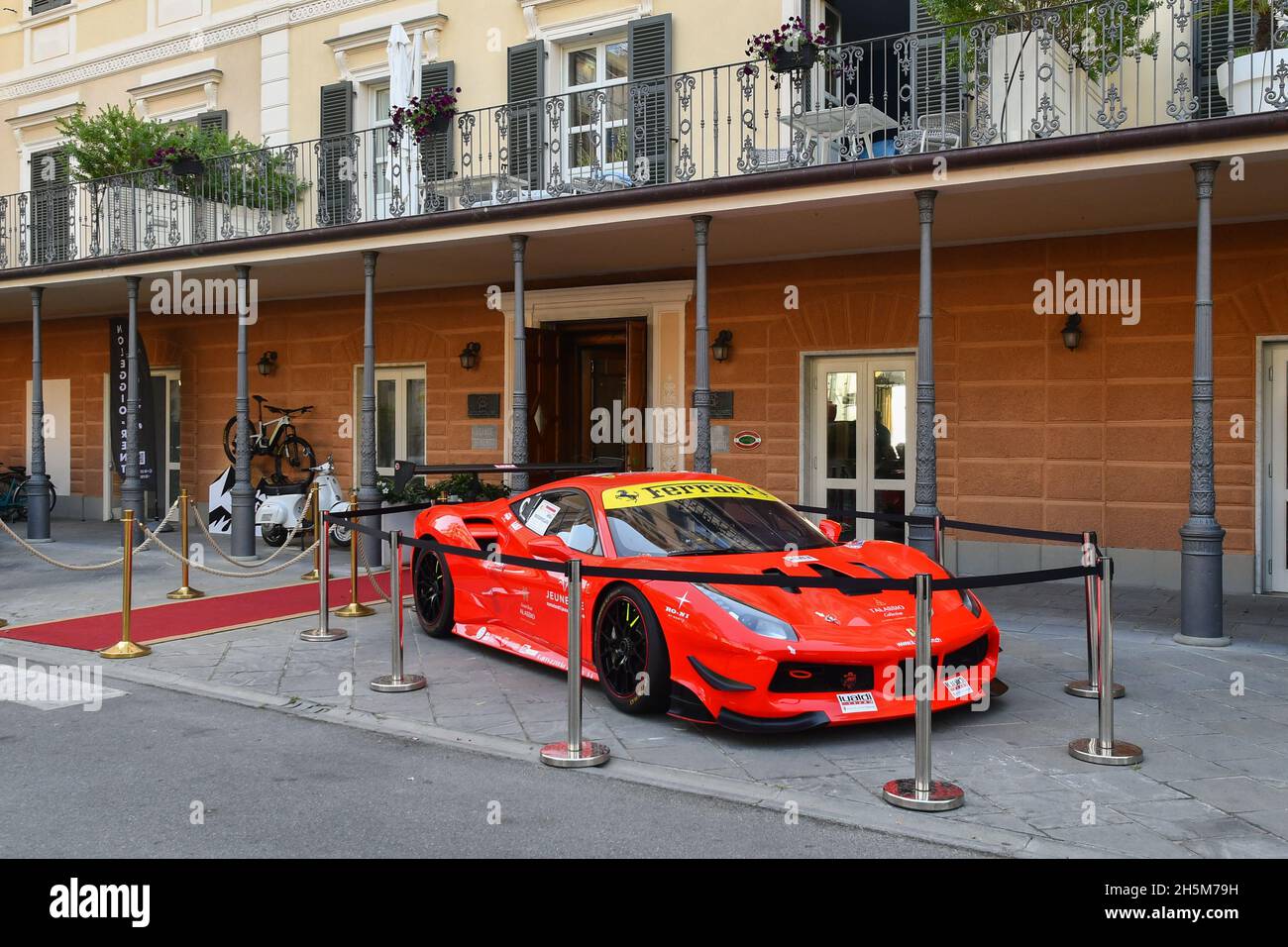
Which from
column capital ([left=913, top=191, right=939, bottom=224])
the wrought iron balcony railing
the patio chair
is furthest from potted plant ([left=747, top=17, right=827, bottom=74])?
column capital ([left=913, top=191, right=939, bottom=224])

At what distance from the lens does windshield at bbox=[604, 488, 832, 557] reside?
6398 mm

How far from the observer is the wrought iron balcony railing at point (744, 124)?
923 centimetres

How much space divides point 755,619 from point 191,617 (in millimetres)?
5953

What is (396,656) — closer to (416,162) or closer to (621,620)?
(621,620)

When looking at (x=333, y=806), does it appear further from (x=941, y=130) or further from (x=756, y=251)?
(x=756, y=251)

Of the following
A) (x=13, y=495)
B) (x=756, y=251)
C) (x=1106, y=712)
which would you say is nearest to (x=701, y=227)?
(x=756, y=251)

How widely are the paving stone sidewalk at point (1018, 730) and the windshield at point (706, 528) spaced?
0.98 meters

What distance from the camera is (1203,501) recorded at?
8.05 metres

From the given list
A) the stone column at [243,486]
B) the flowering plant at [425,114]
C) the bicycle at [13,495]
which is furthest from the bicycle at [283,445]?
the bicycle at [13,495]

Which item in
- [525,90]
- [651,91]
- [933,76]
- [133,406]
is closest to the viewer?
[933,76]

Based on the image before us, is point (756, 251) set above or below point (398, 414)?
above

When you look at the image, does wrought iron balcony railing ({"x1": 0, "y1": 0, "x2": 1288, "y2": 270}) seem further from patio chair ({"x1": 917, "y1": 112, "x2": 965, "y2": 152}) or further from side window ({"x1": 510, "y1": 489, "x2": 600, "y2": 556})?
side window ({"x1": 510, "y1": 489, "x2": 600, "y2": 556})

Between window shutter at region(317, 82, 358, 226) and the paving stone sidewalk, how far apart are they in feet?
22.8
